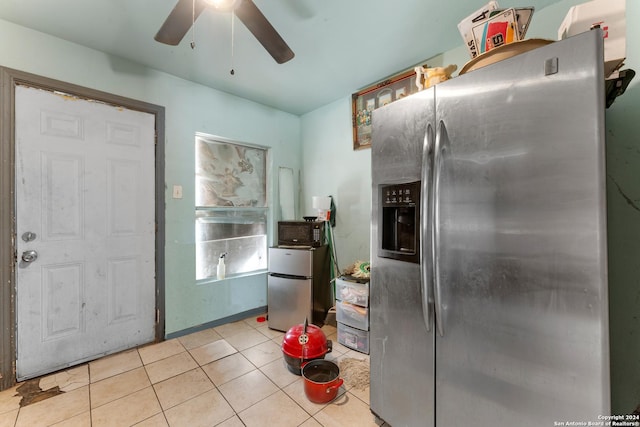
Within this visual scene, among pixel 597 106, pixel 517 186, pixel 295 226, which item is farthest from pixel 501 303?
pixel 295 226

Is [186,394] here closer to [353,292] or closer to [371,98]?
[353,292]

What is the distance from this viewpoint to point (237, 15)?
1294mm

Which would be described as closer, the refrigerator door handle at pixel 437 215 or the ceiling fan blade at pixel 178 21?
the refrigerator door handle at pixel 437 215

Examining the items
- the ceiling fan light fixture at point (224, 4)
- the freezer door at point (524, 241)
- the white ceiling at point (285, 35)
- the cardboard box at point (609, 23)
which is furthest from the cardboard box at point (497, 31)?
the ceiling fan light fixture at point (224, 4)

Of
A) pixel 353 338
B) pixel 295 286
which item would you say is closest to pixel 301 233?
pixel 295 286

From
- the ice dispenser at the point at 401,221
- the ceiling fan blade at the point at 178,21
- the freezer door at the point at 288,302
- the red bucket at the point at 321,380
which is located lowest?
the red bucket at the point at 321,380

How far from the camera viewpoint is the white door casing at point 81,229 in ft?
5.77

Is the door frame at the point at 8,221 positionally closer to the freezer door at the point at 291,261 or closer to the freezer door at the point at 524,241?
the freezer door at the point at 291,261

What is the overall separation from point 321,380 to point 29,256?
2.19 m

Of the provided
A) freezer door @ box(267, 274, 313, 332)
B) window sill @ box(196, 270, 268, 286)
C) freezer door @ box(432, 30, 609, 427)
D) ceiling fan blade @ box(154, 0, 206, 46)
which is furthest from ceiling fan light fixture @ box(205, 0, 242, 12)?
window sill @ box(196, 270, 268, 286)

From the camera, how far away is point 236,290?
9.11 ft

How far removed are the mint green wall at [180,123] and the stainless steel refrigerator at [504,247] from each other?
1989mm

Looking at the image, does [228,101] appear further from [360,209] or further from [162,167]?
[360,209]

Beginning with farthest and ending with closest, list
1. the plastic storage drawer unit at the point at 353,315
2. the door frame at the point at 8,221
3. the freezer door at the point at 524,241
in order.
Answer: the plastic storage drawer unit at the point at 353,315 < the door frame at the point at 8,221 < the freezer door at the point at 524,241
